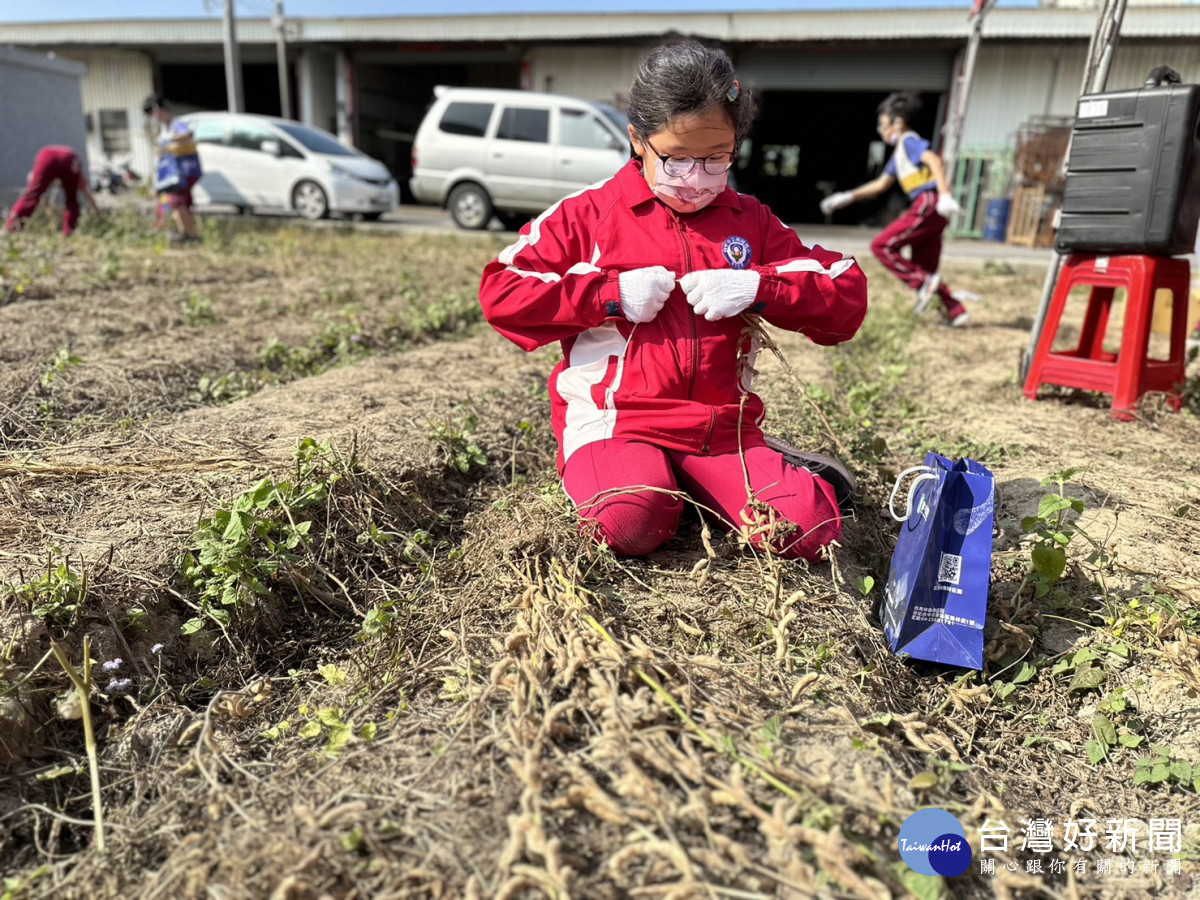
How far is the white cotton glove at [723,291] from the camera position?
2199 millimetres

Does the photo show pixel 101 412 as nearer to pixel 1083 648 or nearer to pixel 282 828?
pixel 282 828

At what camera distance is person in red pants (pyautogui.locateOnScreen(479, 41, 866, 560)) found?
7.23 feet

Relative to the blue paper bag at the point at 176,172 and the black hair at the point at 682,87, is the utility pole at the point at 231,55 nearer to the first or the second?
the blue paper bag at the point at 176,172

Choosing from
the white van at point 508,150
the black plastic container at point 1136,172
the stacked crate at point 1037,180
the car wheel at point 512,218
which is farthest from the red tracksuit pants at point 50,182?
the stacked crate at point 1037,180

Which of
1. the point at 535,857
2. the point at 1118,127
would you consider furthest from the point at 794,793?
the point at 1118,127

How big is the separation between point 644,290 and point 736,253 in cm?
32

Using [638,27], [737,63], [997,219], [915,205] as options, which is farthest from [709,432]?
[737,63]

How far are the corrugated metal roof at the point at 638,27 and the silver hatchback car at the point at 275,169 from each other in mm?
6477

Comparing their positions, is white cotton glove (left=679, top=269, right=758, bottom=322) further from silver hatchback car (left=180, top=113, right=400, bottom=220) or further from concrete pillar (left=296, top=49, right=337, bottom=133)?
concrete pillar (left=296, top=49, right=337, bottom=133)

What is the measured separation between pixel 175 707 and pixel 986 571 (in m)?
1.87

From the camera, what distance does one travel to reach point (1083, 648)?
2178 millimetres

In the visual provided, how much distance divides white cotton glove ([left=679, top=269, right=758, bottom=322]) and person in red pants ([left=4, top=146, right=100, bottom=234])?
8.59 metres

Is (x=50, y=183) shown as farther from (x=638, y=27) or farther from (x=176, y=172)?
(x=638, y=27)

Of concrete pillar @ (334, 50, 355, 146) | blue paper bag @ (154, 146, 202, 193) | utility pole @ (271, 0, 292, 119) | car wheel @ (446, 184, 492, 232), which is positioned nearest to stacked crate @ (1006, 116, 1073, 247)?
car wheel @ (446, 184, 492, 232)
